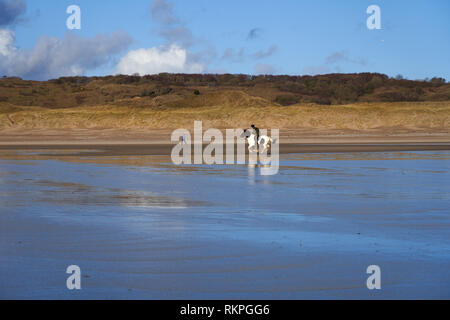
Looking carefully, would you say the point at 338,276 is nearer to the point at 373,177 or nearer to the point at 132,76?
the point at 373,177

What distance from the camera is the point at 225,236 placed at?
33.3ft

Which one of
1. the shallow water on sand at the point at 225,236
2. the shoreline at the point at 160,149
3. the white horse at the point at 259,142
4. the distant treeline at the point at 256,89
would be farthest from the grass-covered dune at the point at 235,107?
the shallow water on sand at the point at 225,236

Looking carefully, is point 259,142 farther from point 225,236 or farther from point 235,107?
point 235,107

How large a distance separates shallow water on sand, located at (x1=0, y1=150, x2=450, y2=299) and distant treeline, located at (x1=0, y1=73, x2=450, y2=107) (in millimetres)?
103284

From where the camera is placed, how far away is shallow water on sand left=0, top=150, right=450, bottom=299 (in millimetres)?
7266

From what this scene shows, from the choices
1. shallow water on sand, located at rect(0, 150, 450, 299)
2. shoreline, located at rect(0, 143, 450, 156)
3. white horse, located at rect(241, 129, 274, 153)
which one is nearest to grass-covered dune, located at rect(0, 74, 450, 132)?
shoreline, located at rect(0, 143, 450, 156)

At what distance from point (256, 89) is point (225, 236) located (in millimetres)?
146945

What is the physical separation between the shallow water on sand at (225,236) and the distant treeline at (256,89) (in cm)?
10328

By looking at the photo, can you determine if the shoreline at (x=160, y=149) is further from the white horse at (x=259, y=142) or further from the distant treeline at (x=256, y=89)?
the distant treeline at (x=256, y=89)

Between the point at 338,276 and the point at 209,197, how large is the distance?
7720 millimetres

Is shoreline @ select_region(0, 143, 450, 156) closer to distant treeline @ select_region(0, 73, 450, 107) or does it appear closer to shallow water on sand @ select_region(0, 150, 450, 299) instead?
shallow water on sand @ select_region(0, 150, 450, 299)

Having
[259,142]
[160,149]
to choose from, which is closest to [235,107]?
[160,149]

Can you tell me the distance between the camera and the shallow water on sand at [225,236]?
23.8 feet

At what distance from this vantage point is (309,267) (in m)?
8.06
